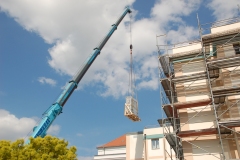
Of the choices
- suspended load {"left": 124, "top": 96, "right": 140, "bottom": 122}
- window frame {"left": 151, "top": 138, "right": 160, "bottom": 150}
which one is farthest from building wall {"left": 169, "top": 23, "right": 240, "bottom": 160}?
window frame {"left": 151, "top": 138, "right": 160, "bottom": 150}

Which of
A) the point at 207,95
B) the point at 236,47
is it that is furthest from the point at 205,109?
the point at 236,47

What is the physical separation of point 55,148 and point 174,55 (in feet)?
39.3

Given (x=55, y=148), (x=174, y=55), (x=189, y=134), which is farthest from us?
(x=174, y=55)

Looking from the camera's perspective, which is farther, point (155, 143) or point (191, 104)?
point (155, 143)

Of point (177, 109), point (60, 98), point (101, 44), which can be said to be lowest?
point (177, 109)

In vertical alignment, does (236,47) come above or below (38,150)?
above

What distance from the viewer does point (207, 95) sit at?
19.3 metres

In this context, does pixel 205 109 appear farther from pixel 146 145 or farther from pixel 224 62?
pixel 146 145

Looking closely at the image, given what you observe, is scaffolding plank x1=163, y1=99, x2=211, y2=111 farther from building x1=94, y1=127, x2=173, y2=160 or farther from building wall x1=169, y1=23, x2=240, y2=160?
building x1=94, y1=127, x2=173, y2=160

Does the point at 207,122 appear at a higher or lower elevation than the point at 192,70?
lower

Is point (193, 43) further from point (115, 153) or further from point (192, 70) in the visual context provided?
point (115, 153)

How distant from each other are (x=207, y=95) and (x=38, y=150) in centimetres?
1299

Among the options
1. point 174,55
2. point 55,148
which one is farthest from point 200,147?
point 55,148

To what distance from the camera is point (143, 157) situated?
85.4 ft
